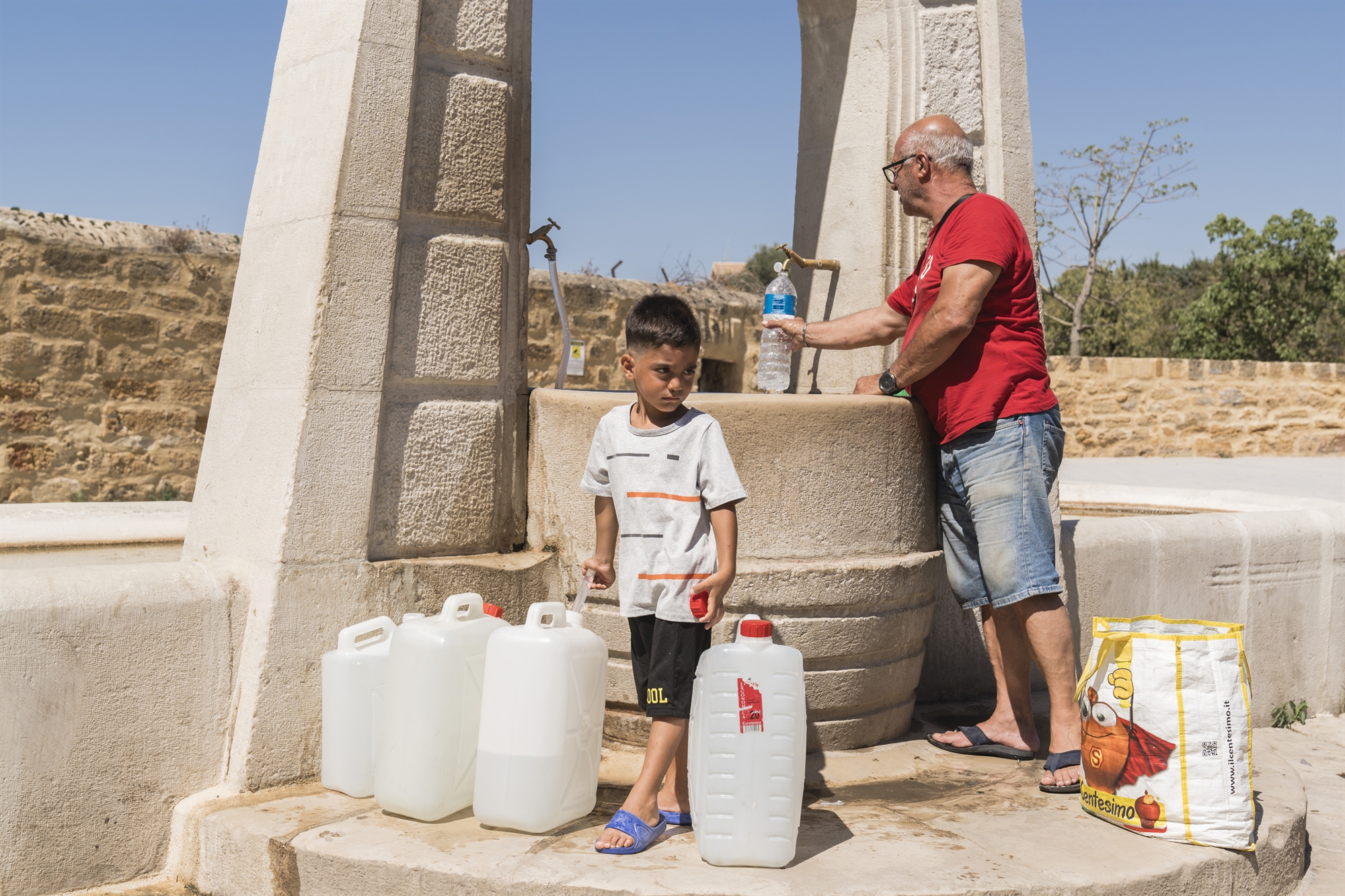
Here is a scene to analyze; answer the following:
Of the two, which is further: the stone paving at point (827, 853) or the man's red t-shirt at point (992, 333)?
the man's red t-shirt at point (992, 333)

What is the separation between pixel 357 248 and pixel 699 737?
1612 millimetres

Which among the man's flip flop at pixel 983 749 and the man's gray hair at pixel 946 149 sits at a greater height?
the man's gray hair at pixel 946 149

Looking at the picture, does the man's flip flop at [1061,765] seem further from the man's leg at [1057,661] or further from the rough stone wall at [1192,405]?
the rough stone wall at [1192,405]

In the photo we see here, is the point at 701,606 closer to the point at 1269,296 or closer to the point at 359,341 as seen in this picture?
the point at 359,341

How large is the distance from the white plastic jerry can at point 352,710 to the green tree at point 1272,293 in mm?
19193

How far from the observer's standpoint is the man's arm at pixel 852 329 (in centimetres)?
360

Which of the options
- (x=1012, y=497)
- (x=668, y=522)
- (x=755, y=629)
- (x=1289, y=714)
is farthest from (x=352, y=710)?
(x=1289, y=714)

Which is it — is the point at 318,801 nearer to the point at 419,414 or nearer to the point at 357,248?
the point at 419,414

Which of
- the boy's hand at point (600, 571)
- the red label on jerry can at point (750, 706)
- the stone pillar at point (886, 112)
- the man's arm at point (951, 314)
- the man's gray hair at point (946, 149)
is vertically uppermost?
the stone pillar at point (886, 112)

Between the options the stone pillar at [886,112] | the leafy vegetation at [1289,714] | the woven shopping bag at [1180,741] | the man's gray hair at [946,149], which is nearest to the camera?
the woven shopping bag at [1180,741]

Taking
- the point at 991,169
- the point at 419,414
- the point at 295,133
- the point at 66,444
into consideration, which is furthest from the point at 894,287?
the point at 66,444

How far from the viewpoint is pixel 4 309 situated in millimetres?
6328

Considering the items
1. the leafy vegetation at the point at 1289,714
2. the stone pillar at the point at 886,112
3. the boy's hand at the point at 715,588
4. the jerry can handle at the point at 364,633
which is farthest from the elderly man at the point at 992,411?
the leafy vegetation at the point at 1289,714

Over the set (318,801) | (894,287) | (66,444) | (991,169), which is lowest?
(318,801)
